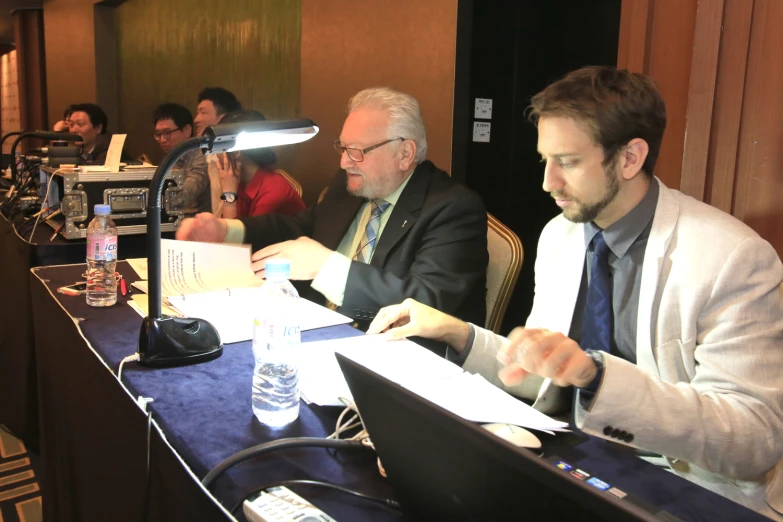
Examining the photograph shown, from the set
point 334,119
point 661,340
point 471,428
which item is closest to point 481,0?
point 334,119

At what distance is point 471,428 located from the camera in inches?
20.8

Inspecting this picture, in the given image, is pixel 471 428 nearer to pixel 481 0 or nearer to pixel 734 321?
pixel 734 321

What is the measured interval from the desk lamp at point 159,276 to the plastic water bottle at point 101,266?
1.66ft

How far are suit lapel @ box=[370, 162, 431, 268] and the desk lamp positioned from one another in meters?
0.70

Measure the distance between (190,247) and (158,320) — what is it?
361mm

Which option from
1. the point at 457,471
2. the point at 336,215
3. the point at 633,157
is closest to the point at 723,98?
the point at 633,157

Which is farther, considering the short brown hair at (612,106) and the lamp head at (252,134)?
the short brown hair at (612,106)

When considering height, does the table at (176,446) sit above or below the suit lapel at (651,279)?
below

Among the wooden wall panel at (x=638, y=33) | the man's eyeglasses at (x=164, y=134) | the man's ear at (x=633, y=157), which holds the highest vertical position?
the wooden wall panel at (x=638, y=33)

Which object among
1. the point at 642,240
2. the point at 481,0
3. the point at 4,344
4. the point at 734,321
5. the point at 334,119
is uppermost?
the point at 481,0

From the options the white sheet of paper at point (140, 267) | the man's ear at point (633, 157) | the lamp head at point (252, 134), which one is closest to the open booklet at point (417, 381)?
the lamp head at point (252, 134)

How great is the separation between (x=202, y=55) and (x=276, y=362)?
462cm

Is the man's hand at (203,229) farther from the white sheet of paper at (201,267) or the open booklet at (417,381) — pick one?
the open booklet at (417,381)

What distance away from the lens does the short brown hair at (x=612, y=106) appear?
134 centimetres
